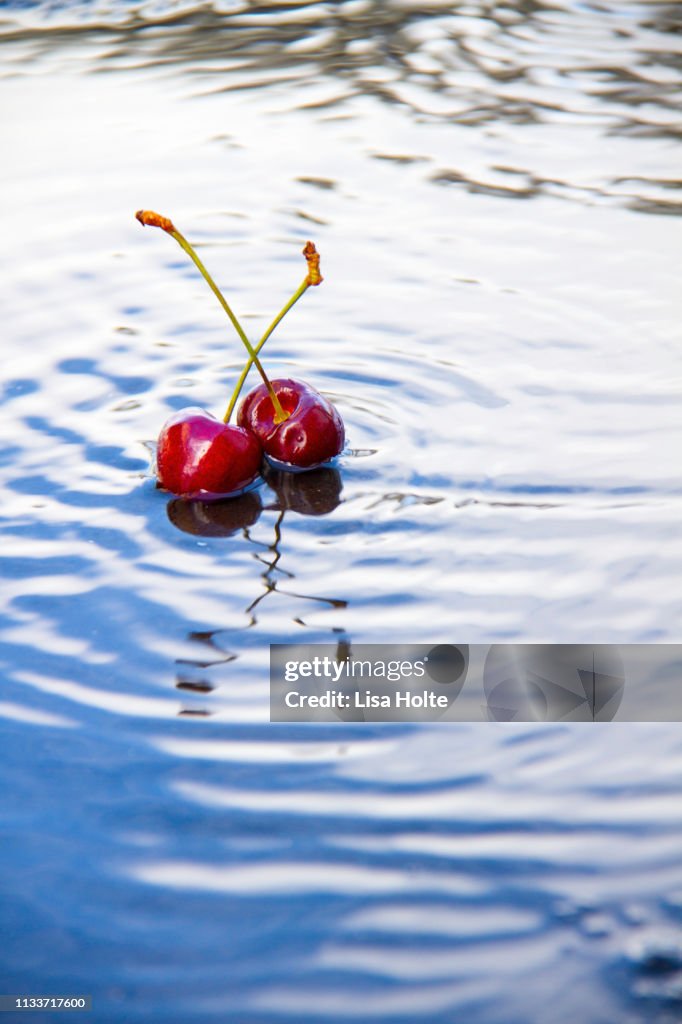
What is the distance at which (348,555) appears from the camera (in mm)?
1562

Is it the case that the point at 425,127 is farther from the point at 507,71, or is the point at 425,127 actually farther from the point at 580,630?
the point at 580,630

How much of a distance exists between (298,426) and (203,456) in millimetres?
153

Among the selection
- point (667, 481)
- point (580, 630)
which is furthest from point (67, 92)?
point (580, 630)

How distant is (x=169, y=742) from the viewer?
4.13ft

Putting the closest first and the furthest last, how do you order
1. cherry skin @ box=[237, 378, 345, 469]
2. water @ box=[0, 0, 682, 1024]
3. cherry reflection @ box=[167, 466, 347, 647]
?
water @ box=[0, 0, 682, 1024] → cherry reflection @ box=[167, 466, 347, 647] → cherry skin @ box=[237, 378, 345, 469]

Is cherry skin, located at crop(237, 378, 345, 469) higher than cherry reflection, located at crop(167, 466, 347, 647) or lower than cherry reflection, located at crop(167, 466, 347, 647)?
higher

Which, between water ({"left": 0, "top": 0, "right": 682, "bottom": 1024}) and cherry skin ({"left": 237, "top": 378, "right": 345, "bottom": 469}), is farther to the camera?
cherry skin ({"left": 237, "top": 378, "right": 345, "bottom": 469})

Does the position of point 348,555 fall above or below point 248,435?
below

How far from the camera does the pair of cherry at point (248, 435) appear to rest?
1.69 meters

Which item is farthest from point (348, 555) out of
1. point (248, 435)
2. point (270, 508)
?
point (248, 435)

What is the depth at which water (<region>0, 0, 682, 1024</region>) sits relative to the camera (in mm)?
1045

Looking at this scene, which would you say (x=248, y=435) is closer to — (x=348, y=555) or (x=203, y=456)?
(x=203, y=456)

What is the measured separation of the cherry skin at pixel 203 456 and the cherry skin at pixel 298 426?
0.04 m

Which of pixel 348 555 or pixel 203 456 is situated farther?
pixel 203 456
